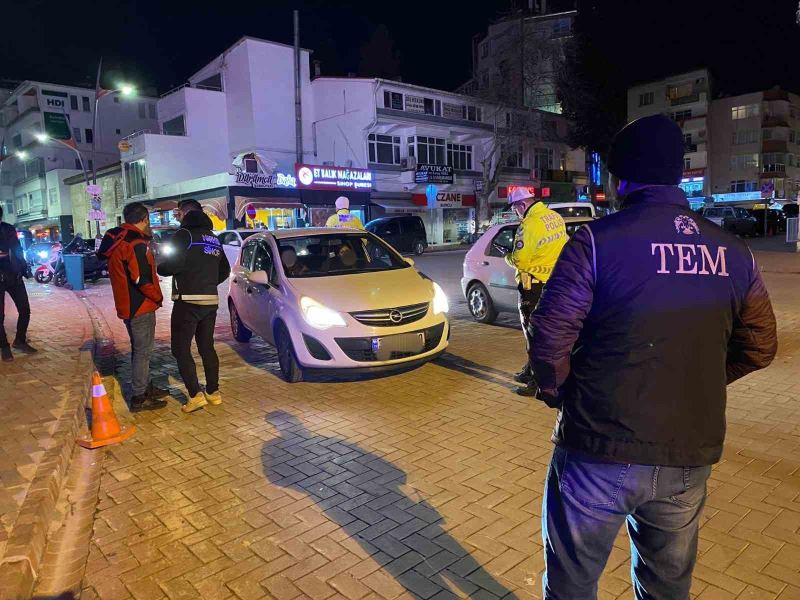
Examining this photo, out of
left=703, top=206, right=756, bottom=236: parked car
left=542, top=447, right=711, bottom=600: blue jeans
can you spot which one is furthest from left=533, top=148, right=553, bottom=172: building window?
left=542, top=447, right=711, bottom=600: blue jeans

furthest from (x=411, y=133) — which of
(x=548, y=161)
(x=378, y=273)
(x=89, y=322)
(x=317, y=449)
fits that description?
(x=317, y=449)

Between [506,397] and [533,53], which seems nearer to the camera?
[506,397]

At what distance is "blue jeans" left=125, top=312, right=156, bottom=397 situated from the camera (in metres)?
5.35

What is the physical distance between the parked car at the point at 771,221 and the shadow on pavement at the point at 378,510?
35927mm

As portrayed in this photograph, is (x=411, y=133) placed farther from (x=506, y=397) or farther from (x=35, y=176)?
(x=35, y=176)

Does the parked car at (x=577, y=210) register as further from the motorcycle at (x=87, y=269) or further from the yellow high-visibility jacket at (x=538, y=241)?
the motorcycle at (x=87, y=269)

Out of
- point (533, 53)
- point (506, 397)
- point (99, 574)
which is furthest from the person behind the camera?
point (533, 53)

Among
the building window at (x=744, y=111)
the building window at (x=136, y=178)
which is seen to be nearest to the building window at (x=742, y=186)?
the building window at (x=744, y=111)

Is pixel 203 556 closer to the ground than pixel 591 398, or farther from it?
closer to the ground

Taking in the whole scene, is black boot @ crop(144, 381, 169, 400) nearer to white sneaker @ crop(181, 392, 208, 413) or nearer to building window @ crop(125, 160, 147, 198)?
white sneaker @ crop(181, 392, 208, 413)

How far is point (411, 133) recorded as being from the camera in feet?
121

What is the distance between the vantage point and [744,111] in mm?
53812

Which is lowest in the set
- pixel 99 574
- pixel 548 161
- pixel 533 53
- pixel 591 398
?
pixel 99 574

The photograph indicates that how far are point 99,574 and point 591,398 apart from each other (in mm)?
2719
